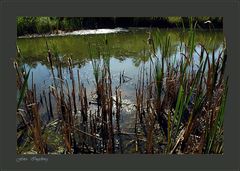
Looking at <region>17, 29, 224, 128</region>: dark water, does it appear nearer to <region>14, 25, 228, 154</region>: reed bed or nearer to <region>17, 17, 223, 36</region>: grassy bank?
<region>17, 17, 223, 36</region>: grassy bank

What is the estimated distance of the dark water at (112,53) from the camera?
2428mm

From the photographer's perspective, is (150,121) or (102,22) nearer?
(150,121)

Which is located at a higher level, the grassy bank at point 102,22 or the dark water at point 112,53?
the grassy bank at point 102,22

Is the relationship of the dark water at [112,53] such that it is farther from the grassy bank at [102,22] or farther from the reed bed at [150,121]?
the reed bed at [150,121]

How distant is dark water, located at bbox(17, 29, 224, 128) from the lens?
2428mm

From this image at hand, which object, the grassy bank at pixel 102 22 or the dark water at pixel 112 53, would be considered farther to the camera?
the dark water at pixel 112 53

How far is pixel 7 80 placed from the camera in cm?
134

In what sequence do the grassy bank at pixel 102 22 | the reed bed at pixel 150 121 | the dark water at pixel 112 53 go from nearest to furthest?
the reed bed at pixel 150 121, the grassy bank at pixel 102 22, the dark water at pixel 112 53

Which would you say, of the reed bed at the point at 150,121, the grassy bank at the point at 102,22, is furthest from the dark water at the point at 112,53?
the reed bed at the point at 150,121

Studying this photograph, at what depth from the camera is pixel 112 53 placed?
14.1 feet

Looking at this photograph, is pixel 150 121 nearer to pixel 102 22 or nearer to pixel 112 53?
pixel 102 22

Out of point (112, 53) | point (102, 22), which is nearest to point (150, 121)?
point (102, 22)

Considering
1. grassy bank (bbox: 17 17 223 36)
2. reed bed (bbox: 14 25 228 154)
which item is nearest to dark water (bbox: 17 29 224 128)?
grassy bank (bbox: 17 17 223 36)

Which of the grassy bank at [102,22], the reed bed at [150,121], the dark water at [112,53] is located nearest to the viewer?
the reed bed at [150,121]
